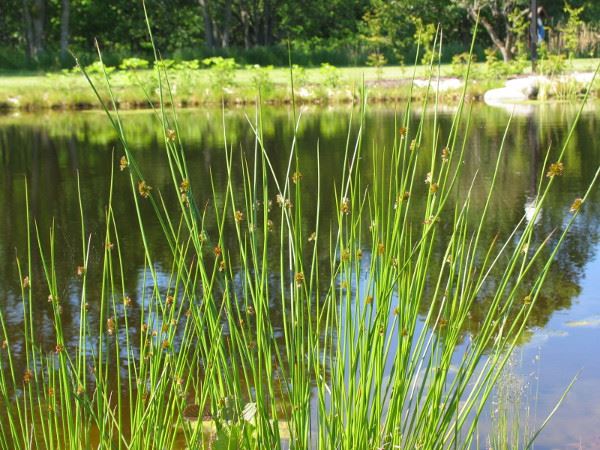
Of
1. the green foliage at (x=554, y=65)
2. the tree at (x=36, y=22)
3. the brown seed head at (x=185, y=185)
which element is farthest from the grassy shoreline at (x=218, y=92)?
the brown seed head at (x=185, y=185)

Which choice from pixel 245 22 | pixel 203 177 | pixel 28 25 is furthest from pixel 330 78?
pixel 245 22

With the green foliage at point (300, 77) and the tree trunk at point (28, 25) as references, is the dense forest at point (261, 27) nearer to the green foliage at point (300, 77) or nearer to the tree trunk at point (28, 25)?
the tree trunk at point (28, 25)

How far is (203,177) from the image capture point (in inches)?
317

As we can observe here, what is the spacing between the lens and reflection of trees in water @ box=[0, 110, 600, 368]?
14.9ft

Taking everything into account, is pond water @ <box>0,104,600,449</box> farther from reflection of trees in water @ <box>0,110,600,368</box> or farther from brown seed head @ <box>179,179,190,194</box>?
brown seed head @ <box>179,179,190,194</box>

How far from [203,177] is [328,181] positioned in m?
1.14

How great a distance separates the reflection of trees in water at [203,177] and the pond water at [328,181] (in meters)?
0.01

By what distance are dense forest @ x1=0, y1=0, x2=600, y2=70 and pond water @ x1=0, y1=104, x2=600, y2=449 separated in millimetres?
8435

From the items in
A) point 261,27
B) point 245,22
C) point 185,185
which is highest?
point 185,185

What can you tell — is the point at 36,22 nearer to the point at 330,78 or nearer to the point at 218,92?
the point at 218,92

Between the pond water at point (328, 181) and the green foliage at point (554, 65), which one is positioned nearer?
the pond water at point (328, 181)

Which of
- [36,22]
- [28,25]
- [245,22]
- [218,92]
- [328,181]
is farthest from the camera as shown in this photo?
[245,22]

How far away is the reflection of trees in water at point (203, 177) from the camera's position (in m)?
4.55

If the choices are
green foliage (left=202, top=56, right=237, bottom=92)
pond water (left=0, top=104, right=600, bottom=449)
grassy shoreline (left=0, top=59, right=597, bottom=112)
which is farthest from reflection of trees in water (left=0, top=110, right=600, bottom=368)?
green foliage (left=202, top=56, right=237, bottom=92)
